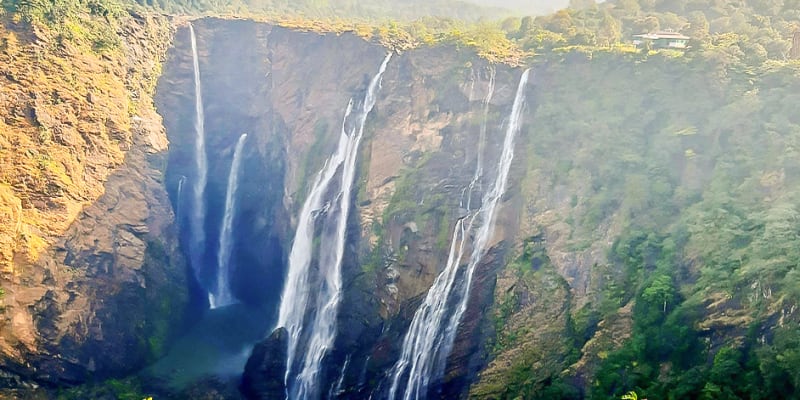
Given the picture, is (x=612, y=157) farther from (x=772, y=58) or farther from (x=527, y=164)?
(x=772, y=58)

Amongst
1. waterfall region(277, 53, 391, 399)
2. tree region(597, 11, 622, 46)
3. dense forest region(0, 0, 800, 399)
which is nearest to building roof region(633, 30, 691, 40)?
dense forest region(0, 0, 800, 399)

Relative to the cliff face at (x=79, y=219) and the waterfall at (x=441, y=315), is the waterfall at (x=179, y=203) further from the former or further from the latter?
the waterfall at (x=441, y=315)

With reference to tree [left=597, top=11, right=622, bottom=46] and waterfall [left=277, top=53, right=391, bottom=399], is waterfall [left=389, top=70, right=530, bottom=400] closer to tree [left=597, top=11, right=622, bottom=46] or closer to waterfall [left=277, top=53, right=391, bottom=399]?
waterfall [left=277, top=53, right=391, bottom=399]

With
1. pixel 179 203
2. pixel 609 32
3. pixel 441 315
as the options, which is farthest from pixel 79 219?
pixel 609 32

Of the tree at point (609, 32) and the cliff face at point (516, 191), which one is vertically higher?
the tree at point (609, 32)

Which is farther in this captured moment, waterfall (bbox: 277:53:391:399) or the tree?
the tree

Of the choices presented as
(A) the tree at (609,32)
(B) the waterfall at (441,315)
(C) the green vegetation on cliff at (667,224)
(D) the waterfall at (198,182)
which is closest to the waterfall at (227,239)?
(D) the waterfall at (198,182)
